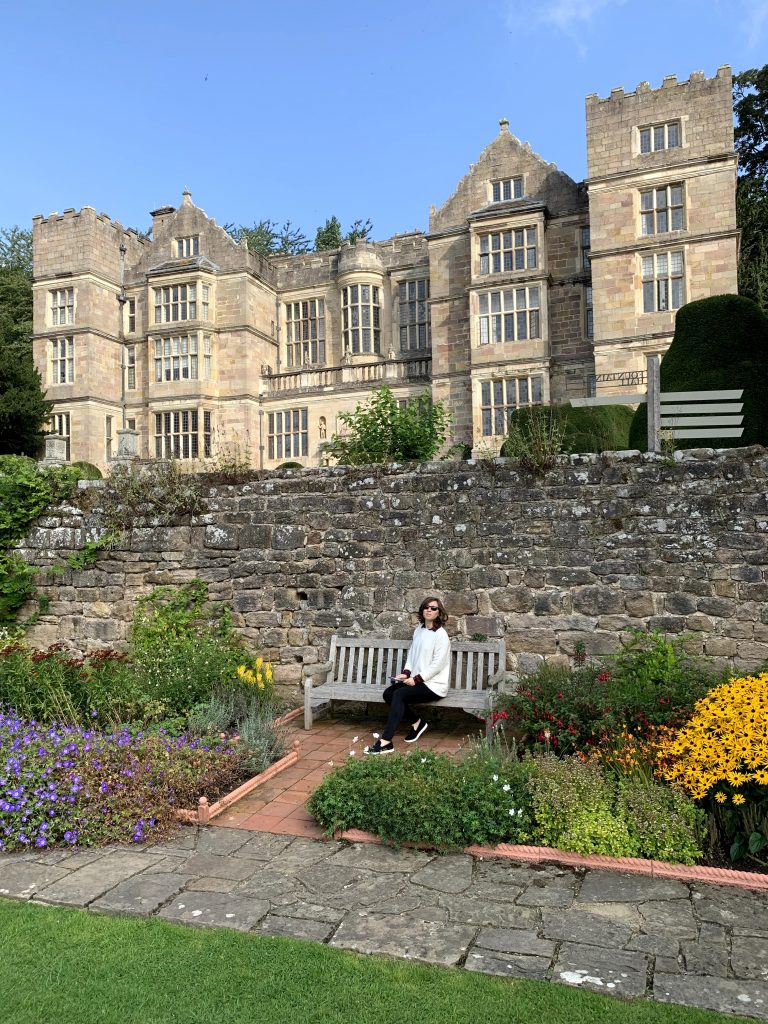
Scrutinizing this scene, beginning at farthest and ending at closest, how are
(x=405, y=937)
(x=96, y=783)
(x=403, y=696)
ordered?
(x=403, y=696) < (x=96, y=783) < (x=405, y=937)


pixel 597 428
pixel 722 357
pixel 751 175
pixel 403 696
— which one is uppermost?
pixel 751 175

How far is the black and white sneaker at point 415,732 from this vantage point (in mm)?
6929

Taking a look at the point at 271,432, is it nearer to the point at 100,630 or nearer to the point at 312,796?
the point at 100,630

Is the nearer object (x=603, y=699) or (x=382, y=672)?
(x=603, y=699)

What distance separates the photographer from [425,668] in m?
6.70

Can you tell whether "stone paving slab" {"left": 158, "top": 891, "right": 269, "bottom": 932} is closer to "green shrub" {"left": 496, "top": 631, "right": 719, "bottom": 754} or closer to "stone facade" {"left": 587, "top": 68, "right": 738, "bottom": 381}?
"green shrub" {"left": 496, "top": 631, "right": 719, "bottom": 754}

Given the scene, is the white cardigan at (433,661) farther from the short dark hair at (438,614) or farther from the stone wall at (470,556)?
the stone wall at (470,556)

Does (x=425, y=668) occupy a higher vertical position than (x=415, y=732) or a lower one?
higher

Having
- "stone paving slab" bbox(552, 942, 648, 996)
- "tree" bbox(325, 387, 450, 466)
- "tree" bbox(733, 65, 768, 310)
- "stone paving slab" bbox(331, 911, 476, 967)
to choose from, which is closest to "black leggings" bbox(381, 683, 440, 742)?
"stone paving slab" bbox(331, 911, 476, 967)

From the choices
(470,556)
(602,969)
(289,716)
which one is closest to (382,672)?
(289,716)

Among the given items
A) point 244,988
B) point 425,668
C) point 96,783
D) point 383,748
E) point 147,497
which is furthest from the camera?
point 147,497

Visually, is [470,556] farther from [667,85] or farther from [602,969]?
[667,85]

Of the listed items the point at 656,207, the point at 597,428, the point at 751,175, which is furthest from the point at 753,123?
the point at 597,428

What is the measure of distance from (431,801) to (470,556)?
3.32 metres
